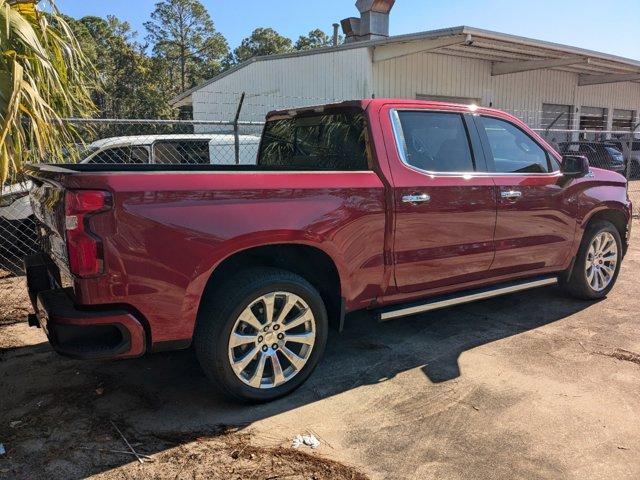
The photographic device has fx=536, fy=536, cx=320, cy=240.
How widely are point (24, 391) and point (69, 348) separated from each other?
1014 mm

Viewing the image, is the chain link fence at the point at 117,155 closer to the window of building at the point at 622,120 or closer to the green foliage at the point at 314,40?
the window of building at the point at 622,120

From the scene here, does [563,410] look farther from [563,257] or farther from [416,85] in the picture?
[416,85]

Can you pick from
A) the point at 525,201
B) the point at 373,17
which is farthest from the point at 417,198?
the point at 373,17

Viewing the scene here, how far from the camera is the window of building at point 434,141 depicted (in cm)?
394

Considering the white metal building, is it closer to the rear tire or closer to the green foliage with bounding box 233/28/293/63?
the rear tire

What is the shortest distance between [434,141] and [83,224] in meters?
2.61

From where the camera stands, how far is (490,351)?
420cm

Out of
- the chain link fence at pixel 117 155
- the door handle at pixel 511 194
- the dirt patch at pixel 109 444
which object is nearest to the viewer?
the dirt patch at pixel 109 444

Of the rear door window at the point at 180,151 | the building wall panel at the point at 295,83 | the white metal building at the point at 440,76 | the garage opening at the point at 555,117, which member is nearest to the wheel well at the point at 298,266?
the rear door window at the point at 180,151

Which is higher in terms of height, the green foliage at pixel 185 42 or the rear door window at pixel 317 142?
the green foliage at pixel 185 42

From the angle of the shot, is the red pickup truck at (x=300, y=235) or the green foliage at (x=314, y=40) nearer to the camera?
the red pickup truck at (x=300, y=235)

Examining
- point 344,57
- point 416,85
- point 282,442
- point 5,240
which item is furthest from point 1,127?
point 416,85

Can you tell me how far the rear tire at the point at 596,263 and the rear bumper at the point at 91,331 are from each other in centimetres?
423

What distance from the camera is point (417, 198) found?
380cm
